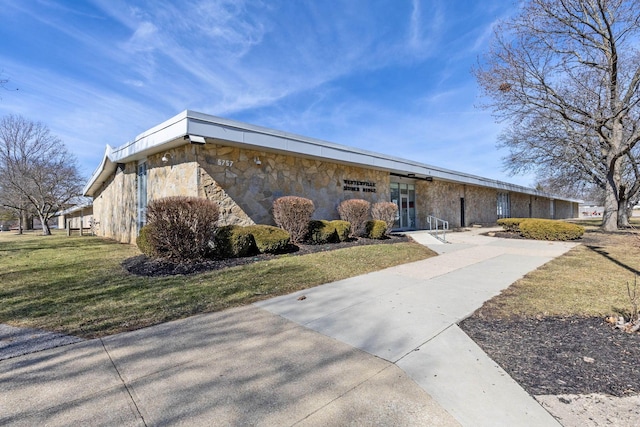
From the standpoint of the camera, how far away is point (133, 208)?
497 inches

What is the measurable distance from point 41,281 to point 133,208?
7073mm

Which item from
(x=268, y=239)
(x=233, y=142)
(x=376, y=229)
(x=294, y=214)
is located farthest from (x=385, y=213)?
(x=233, y=142)

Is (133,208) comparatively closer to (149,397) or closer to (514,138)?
(149,397)

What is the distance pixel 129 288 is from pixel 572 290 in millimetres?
7604

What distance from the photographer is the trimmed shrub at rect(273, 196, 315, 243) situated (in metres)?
9.76

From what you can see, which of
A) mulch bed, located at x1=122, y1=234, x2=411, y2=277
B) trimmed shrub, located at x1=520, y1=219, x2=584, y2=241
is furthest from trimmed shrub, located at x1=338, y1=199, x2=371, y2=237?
trimmed shrub, located at x1=520, y1=219, x2=584, y2=241

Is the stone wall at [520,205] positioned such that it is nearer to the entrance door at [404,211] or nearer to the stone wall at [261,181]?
the entrance door at [404,211]

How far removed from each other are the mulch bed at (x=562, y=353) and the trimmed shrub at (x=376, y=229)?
8.31m

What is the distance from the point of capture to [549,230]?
1354cm

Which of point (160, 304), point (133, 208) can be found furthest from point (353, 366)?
point (133, 208)

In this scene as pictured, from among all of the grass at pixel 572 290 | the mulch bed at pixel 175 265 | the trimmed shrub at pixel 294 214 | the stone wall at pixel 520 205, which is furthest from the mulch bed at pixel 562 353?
the stone wall at pixel 520 205

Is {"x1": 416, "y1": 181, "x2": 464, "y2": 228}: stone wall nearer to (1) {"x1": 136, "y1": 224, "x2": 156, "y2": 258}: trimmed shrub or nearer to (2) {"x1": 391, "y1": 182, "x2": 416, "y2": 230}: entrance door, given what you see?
(2) {"x1": 391, "y1": 182, "x2": 416, "y2": 230}: entrance door

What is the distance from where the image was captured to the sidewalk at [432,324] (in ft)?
7.36

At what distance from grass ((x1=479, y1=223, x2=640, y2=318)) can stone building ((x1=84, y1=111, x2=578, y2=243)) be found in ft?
24.8
